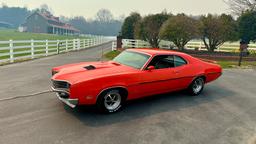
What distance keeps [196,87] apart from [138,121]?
2.87 meters

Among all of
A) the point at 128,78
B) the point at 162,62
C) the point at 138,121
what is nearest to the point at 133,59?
the point at 162,62

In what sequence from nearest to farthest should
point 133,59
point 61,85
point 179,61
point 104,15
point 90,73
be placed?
1. point 61,85
2. point 90,73
3. point 133,59
4. point 179,61
5. point 104,15

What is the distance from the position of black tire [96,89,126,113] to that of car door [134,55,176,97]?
0.50m

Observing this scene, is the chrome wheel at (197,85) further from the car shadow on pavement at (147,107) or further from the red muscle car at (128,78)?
the car shadow on pavement at (147,107)

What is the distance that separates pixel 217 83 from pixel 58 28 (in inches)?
3795

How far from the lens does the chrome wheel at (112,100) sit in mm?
5008

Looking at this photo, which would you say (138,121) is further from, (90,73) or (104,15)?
(104,15)

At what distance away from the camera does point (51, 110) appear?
5.22m

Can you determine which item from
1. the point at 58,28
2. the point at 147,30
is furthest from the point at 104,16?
the point at 147,30

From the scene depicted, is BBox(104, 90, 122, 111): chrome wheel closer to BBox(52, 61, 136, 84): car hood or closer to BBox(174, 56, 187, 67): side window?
BBox(52, 61, 136, 84): car hood

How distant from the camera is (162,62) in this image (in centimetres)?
603

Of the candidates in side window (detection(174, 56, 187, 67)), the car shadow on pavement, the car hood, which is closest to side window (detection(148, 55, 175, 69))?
side window (detection(174, 56, 187, 67))

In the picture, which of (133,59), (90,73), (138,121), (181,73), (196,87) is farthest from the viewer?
(196,87)

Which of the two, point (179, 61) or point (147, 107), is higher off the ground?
point (179, 61)
